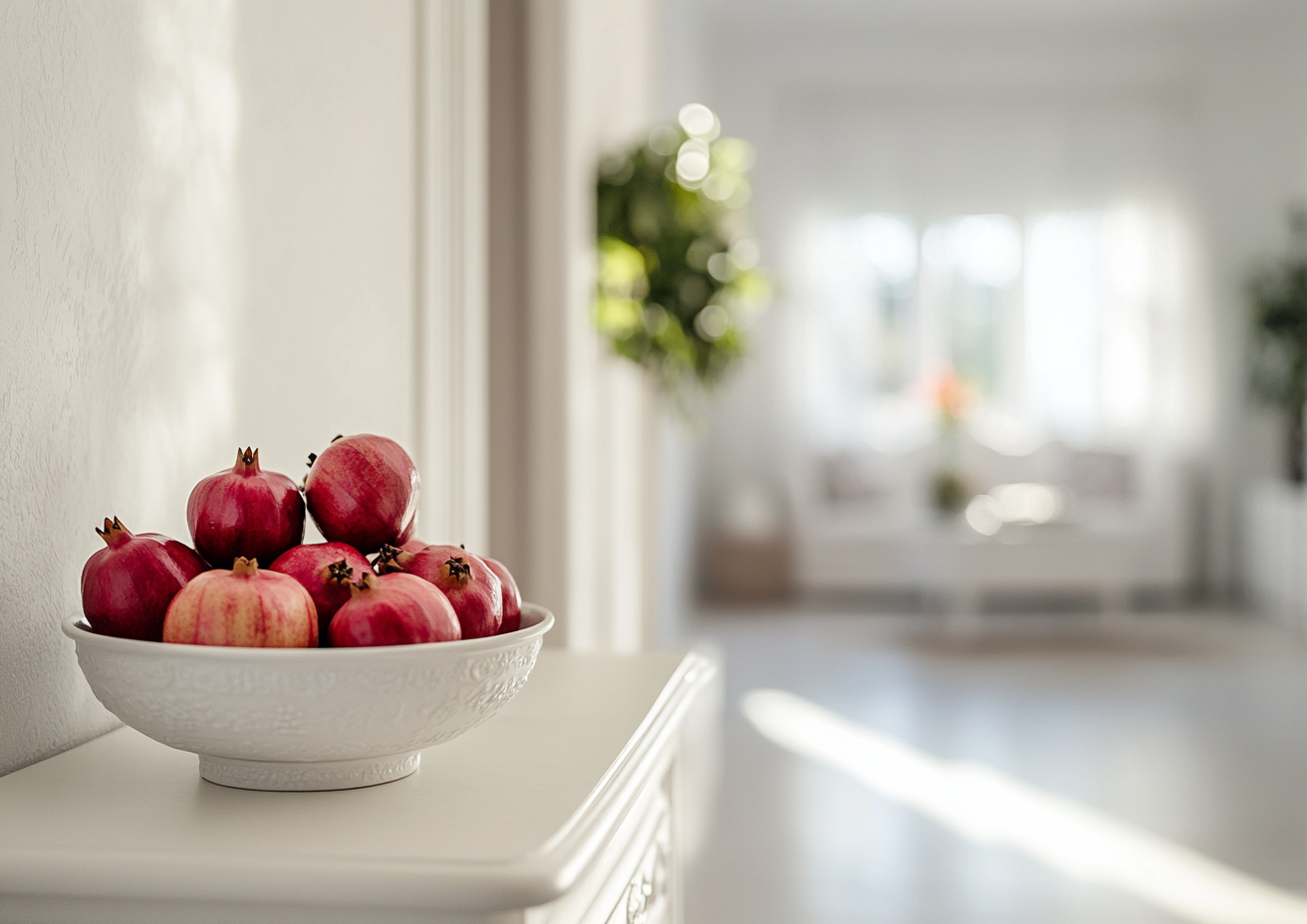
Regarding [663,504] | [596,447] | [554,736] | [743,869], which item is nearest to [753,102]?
Result: [663,504]

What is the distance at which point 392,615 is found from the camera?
624 mm

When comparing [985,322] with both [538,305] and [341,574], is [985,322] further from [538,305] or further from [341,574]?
[341,574]

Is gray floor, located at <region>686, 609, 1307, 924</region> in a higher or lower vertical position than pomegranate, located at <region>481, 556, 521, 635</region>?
lower

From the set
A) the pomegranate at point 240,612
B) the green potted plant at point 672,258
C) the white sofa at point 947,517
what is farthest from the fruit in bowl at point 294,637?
the white sofa at point 947,517

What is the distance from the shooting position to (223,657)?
1.93 feet

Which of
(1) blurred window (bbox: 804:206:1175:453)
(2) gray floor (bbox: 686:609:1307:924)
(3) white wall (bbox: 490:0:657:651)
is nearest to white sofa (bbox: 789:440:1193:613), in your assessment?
(1) blurred window (bbox: 804:206:1175:453)

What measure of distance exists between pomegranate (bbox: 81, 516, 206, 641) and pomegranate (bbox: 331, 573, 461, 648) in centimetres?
10

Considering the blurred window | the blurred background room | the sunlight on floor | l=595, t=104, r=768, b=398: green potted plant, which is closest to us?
the blurred background room

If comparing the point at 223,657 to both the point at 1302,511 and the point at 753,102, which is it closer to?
the point at 1302,511

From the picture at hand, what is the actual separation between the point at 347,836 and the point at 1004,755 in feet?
11.5

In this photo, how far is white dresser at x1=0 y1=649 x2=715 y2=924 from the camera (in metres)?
0.54

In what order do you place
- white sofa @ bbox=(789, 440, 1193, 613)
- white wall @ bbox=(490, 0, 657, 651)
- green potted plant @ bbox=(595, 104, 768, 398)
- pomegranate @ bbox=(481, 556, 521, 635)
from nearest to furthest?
pomegranate @ bbox=(481, 556, 521, 635), white wall @ bbox=(490, 0, 657, 651), green potted plant @ bbox=(595, 104, 768, 398), white sofa @ bbox=(789, 440, 1193, 613)

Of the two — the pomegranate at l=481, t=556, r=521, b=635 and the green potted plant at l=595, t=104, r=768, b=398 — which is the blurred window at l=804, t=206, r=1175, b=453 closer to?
the green potted plant at l=595, t=104, r=768, b=398

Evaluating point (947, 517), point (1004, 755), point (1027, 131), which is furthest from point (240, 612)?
point (1027, 131)
